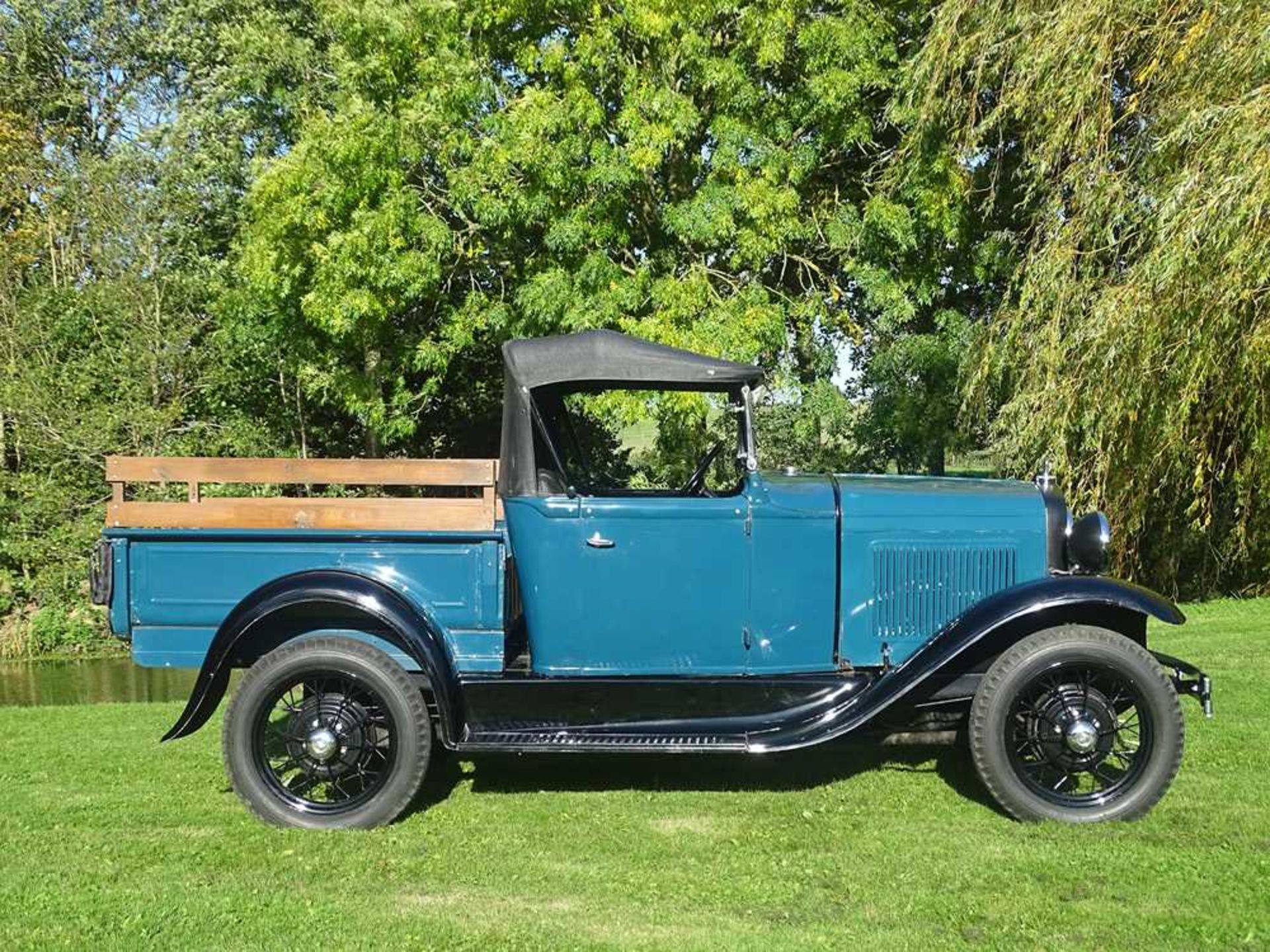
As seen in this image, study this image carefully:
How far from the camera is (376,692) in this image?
461cm

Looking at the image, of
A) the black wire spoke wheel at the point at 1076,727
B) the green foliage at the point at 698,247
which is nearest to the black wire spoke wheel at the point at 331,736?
the green foliage at the point at 698,247

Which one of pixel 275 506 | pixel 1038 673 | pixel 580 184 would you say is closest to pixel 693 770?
pixel 1038 673

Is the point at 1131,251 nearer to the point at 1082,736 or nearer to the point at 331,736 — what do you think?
the point at 1082,736

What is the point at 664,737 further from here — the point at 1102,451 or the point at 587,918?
the point at 1102,451

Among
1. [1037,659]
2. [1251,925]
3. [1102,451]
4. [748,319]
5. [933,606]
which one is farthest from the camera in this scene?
[748,319]

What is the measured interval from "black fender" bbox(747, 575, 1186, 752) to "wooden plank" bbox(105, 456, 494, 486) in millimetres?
1672

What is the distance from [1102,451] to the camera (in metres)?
9.66

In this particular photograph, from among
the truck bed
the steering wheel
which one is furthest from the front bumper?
the truck bed

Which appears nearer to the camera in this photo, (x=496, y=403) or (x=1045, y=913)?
(x=1045, y=913)

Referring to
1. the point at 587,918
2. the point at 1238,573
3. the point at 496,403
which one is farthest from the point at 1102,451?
the point at 496,403

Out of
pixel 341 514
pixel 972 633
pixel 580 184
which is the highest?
pixel 580 184

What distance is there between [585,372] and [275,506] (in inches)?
56.7

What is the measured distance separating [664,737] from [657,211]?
9.42m

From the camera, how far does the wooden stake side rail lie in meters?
4.74
